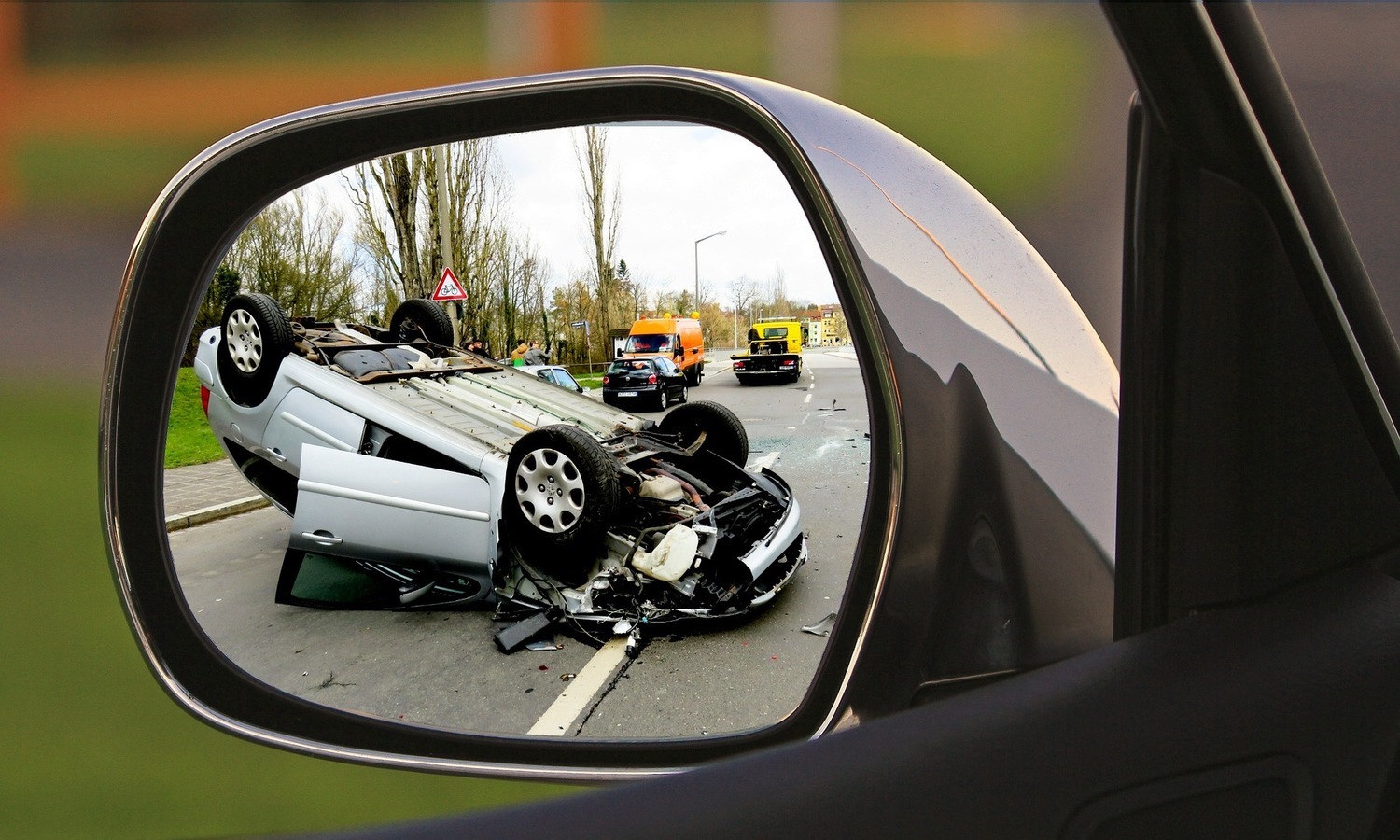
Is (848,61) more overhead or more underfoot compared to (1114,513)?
more overhead

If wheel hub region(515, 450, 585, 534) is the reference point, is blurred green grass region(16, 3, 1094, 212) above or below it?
above

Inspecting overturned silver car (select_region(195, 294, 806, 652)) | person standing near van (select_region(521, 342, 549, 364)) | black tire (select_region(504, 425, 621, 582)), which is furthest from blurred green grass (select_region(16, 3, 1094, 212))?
person standing near van (select_region(521, 342, 549, 364))

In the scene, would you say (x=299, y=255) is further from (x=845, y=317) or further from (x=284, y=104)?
(x=845, y=317)

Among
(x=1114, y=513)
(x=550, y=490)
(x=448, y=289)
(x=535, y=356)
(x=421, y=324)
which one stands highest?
(x=448, y=289)

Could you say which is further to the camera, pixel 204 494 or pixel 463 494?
pixel 463 494

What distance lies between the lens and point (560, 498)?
4.04 meters

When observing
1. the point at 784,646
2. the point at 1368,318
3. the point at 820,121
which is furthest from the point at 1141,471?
the point at 784,646

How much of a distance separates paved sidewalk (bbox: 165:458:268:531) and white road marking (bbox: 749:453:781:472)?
110 inches

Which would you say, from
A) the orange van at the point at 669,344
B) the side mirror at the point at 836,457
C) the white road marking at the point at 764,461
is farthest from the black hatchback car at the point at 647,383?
the side mirror at the point at 836,457

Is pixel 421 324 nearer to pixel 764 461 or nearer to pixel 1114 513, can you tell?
pixel 764 461

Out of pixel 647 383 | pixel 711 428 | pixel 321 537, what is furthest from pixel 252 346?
pixel 647 383

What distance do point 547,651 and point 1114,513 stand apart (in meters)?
2.47

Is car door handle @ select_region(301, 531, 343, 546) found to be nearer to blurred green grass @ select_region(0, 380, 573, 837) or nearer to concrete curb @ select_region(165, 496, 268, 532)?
concrete curb @ select_region(165, 496, 268, 532)

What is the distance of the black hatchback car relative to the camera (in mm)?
6082
